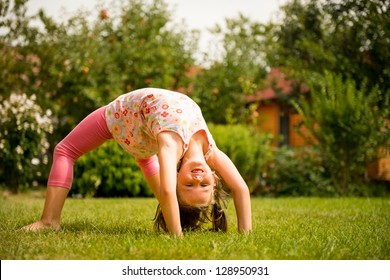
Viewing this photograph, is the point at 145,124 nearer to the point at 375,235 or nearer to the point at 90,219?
the point at 90,219

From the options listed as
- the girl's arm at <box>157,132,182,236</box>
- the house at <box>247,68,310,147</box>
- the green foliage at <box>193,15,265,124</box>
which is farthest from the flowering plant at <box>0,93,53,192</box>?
the house at <box>247,68,310,147</box>

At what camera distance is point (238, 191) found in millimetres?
3395

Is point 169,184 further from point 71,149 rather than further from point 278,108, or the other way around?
point 278,108

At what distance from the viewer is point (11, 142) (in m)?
8.33

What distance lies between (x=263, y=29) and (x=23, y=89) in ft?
22.3

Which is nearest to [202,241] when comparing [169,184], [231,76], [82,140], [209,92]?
[169,184]

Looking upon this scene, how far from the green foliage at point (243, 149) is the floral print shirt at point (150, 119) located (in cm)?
550

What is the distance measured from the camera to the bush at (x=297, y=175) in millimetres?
9680

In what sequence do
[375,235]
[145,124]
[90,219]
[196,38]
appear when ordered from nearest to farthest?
1. [375,235]
2. [145,124]
3. [90,219]
4. [196,38]

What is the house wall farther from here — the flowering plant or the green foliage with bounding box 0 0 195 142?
the flowering plant

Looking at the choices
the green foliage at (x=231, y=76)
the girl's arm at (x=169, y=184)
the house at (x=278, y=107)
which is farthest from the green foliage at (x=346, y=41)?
the girl's arm at (x=169, y=184)

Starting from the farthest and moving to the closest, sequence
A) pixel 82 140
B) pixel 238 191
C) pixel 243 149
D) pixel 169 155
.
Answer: pixel 243 149
pixel 82 140
pixel 238 191
pixel 169 155

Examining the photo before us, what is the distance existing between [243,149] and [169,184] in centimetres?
651
